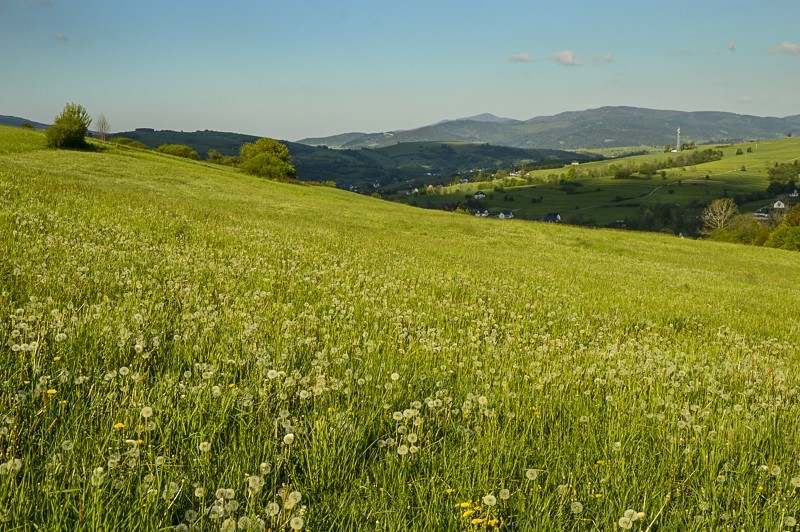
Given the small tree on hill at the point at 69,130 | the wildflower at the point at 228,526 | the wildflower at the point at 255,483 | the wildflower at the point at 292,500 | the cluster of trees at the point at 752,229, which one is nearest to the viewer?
the wildflower at the point at 228,526

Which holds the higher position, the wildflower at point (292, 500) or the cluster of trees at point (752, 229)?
the wildflower at point (292, 500)

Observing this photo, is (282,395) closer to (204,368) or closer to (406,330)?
(204,368)

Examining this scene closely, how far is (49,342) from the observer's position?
4055mm

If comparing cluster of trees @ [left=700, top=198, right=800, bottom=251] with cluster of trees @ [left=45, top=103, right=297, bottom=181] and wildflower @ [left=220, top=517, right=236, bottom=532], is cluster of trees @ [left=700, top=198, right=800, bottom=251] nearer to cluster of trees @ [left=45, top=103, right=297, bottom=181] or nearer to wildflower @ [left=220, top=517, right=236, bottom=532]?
cluster of trees @ [left=45, top=103, right=297, bottom=181]

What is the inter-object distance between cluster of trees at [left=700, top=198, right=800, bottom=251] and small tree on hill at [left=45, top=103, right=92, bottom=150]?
111 m

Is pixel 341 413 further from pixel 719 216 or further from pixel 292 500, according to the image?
pixel 719 216

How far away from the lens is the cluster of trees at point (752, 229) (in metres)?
85.4

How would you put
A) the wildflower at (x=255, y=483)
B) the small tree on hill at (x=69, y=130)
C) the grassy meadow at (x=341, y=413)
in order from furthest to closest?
the small tree on hill at (x=69, y=130) < the grassy meadow at (x=341, y=413) < the wildflower at (x=255, y=483)

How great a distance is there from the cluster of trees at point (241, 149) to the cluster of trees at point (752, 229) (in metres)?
91.7

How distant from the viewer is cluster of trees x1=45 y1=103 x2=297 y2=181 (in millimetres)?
62344

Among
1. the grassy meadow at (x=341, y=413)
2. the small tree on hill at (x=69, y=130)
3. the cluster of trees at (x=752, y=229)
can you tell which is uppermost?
the small tree on hill at (x=69, y=130)

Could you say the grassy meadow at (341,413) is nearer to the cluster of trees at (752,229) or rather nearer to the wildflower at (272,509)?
the wildflower at (272,509)

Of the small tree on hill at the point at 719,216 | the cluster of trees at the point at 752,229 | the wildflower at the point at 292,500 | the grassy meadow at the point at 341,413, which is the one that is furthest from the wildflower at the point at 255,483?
the small tree on hill at the point at 719,216

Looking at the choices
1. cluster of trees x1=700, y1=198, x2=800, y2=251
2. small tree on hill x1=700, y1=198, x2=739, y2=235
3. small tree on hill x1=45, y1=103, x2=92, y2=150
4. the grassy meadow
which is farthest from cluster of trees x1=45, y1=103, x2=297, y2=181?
small tree on hill x1=700, y1=198, x2=739, y2=235
